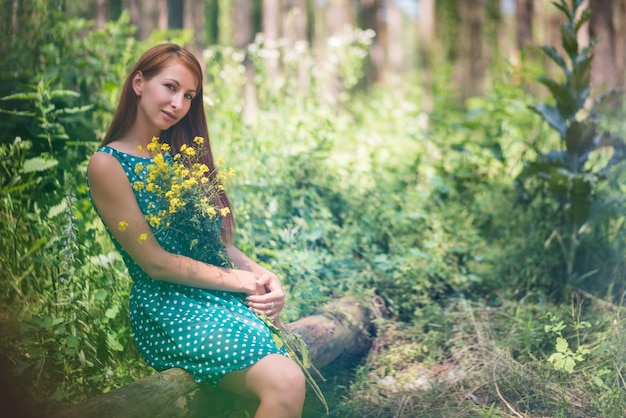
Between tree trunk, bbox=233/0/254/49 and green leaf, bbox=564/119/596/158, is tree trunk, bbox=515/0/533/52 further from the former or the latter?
green leaf, bbox=564/119/596/158

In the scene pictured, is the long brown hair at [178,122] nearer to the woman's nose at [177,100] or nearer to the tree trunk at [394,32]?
the woman's nose at [177,100]

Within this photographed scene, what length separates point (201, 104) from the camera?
8.45ft

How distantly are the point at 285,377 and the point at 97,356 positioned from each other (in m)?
1.01

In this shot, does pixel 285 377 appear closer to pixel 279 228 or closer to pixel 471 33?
pixel 279 228

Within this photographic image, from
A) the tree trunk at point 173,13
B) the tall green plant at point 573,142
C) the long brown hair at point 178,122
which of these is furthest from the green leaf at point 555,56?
the tree trunk at point 173,13

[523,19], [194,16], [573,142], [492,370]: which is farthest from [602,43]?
[194,16]

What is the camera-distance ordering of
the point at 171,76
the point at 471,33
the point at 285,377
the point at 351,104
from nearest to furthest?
the point at 285,377 → the point at 171,76 → the point at 351,104 → the point at 471,33

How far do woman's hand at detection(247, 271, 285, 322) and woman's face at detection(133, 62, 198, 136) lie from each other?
2.31ft

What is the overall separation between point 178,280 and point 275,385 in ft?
1.70

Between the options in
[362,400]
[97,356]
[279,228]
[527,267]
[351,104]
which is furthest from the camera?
[351,104]

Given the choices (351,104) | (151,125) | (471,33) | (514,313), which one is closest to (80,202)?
(151,125)

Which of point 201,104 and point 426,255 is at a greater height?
point 201,104

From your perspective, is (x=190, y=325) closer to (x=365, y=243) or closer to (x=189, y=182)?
(x=189, y=182)

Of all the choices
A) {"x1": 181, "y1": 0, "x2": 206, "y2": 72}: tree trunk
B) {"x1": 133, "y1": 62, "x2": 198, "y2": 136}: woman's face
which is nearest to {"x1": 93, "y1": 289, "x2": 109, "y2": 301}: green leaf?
{"x1": 133, "y1": 62, "x2": 198, "y2": 136}: woman's face
